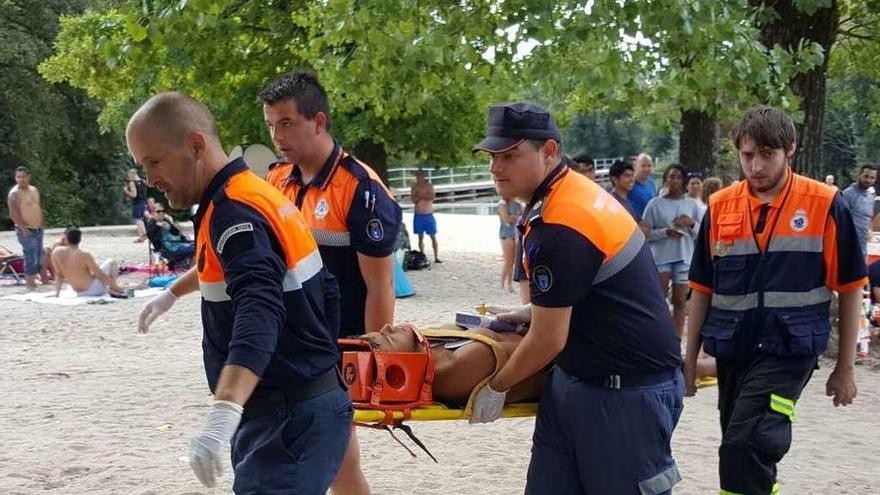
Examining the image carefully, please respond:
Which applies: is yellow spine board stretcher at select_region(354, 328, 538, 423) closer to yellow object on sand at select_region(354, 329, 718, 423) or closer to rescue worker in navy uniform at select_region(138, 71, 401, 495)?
yellow object on sand at select_region(354, 329, 718, 423)

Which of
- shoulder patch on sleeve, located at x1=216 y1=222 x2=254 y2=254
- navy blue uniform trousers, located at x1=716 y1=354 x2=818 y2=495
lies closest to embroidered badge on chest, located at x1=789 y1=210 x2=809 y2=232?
navy blue uniform trousers, located at x1=716 y1=354 x2=818 y2=495

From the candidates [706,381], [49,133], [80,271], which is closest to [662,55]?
[706,381]

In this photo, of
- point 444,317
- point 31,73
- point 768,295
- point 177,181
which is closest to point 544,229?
point 177,181

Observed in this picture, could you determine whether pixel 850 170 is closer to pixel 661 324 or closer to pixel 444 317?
pixel 444 317

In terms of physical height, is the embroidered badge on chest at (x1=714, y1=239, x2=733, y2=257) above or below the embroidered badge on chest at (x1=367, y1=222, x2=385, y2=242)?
below

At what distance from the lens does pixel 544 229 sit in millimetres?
3330

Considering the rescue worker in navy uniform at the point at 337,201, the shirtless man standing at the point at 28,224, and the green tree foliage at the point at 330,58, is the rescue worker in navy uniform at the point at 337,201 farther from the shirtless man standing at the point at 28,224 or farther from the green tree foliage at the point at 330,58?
the shirtless man standing at the point at 28,224

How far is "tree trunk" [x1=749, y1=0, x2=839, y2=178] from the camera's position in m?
11.1

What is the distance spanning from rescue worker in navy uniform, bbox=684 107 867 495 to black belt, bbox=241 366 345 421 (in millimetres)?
1884

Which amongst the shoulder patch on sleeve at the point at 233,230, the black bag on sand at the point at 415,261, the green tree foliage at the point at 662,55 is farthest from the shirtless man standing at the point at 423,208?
the shoulder patch on sleeve at the point at 233,230

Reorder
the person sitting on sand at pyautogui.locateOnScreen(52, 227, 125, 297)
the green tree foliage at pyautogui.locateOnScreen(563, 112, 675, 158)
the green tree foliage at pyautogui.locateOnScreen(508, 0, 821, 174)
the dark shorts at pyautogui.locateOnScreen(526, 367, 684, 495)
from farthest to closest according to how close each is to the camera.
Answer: the green tree foliage at pyautogui.locateOnScreen(563, 112, 675, 158), the person sitting on sand at pyautogui.locateOnScreen(52, 227, 125, 297), the green tree foliage at pyautogui.locateOnScreen(508, 0, 821, 174), the dark shorts at pyautogui.locateOnScreen(526, 367, 684, 495)

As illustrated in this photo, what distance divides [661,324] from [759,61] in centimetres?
601

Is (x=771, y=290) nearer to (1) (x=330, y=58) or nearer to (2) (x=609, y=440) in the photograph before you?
(2) (x=609, y=440)

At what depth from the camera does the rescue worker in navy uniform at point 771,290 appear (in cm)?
419
